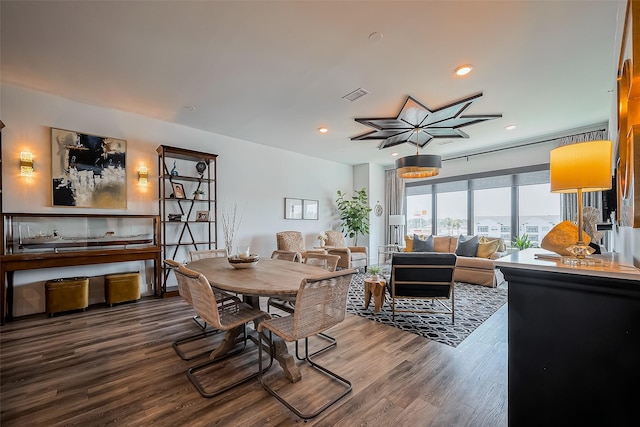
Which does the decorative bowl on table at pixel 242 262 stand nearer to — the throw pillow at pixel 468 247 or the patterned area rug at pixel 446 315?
the patterned area rug at pixel 446 315

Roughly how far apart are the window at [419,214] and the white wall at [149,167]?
2.54m

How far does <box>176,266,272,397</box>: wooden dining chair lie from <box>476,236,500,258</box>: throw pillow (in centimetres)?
474

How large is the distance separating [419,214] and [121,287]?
269 inches

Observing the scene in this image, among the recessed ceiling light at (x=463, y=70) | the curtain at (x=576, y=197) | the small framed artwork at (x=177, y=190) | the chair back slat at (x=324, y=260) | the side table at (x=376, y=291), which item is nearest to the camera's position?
the recessed ceiling light at (x=463, y=70)

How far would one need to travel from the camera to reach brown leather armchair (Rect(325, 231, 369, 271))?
5.55 m

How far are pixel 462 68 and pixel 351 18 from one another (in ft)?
4.65

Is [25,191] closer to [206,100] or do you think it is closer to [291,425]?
[206,100]

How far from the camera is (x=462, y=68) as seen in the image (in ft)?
9.14

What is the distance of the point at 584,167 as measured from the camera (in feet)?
4.51

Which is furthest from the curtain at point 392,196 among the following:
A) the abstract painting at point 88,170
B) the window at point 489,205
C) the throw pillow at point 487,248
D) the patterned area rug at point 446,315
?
the abstract painting at point 88,170

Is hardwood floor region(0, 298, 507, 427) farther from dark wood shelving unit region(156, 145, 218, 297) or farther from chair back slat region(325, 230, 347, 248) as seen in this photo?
chair back slat region(325, 230, 347, 248)

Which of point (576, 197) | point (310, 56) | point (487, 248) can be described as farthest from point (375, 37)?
point (576, 197)

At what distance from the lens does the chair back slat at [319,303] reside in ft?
5.63

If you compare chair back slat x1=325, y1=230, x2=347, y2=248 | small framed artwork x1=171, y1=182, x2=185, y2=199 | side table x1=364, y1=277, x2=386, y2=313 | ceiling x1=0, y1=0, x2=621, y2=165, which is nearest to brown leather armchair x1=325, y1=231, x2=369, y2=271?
chair back slat x1=325, y1=230, x2=347, y2=248
